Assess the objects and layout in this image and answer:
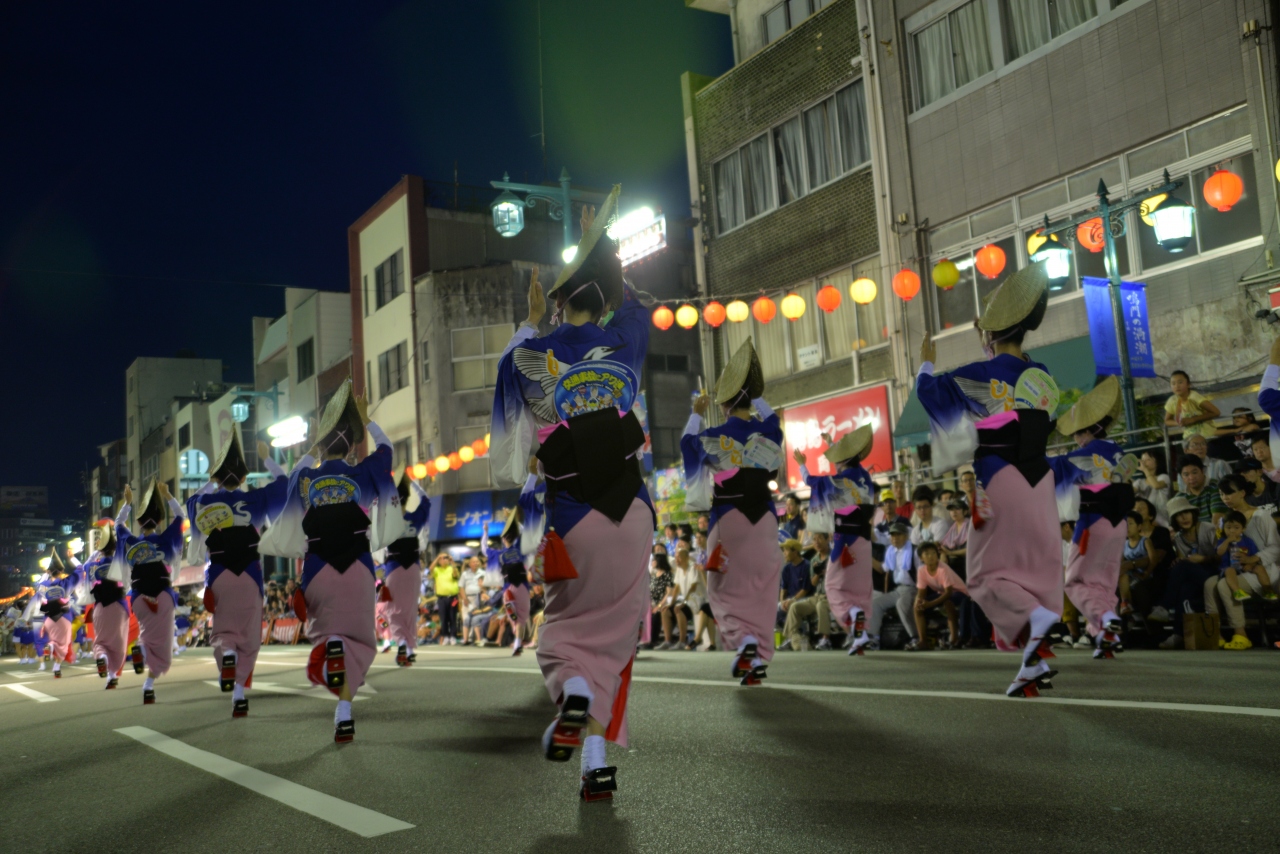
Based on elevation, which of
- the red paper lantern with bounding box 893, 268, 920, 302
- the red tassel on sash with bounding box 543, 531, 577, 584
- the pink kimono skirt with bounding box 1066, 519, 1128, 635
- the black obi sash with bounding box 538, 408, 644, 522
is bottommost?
the pink kimono skirt with bounding box 1066, 519, 1128, 635

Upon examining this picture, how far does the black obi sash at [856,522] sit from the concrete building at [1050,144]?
7.10 metres

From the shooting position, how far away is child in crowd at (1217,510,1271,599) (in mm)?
9859

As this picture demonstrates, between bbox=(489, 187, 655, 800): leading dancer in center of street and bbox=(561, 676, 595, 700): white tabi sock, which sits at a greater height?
bbox=(489, 187, 655, 800): leading dancer in center of street

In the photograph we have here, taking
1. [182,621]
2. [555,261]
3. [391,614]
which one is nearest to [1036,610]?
[391,614]

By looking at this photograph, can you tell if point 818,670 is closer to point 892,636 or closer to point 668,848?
point 892,636

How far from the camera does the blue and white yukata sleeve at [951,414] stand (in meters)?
6.77

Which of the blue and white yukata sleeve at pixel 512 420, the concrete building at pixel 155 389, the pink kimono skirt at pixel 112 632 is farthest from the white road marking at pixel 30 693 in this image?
the concrete building at pixel 155 389

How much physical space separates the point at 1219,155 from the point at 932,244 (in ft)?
17.4

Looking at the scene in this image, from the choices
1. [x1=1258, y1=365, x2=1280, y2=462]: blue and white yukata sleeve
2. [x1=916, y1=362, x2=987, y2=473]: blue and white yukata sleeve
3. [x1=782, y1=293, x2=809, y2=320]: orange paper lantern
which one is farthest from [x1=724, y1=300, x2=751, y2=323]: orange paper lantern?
[x1=916, y1=362, x2=987, y2=473]: blue and white yukata sleeve

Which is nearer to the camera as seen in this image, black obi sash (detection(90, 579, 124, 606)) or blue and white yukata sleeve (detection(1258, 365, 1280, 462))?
blue and white yukata sleeve (detection(1258, 365, 1280, 462))

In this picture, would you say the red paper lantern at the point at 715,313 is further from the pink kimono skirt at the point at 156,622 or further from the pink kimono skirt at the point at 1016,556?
the pink kimono skirt at the point at 1016,556

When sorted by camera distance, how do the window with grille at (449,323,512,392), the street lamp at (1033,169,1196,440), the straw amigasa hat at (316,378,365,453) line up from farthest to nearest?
the window with grille at (449,323,512,392)
the street lamp at (1033,169,1196,440)
the straw amigasa hat at (316,378,365,453)

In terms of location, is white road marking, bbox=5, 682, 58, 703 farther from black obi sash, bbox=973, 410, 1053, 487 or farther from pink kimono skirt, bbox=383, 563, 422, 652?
black obi sash, bbox=973, 410, 1053, 487

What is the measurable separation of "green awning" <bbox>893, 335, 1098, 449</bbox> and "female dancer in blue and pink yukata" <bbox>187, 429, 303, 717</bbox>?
991cm
